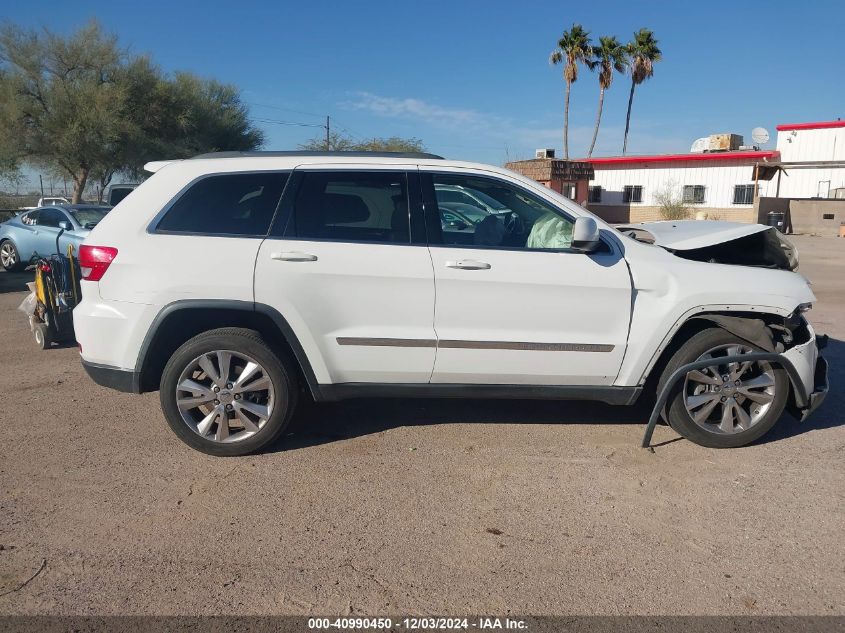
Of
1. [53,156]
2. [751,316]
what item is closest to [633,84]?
[53,156]

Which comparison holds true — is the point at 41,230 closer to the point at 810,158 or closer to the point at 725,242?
the point at 725,242

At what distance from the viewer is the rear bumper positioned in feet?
13.4

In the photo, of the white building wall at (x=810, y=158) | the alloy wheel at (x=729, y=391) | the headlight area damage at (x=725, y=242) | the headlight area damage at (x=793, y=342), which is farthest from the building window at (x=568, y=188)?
the alloy wheel at (x=729, y=391)

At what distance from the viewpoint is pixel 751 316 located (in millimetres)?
4312

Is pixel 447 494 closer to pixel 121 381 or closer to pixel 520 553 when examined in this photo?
pixel 520 553

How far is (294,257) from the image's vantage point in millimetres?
3998

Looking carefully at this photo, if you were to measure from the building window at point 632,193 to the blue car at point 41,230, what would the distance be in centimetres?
3324

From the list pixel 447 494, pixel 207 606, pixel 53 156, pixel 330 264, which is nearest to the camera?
pixel 207 606

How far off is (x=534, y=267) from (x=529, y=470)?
1276 millimetres

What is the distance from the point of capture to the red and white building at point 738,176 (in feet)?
111

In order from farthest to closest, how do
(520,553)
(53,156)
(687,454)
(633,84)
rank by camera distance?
(633,84), (53,156), (687,454), (520,553)

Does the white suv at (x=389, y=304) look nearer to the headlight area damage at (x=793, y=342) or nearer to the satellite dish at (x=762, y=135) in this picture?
the headlight area damage at (x=793, y=342)

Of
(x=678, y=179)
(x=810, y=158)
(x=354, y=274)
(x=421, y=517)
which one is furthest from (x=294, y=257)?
(x=810, y=158)

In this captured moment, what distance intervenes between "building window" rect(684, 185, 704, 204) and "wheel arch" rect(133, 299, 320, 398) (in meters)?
36.9
